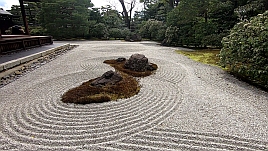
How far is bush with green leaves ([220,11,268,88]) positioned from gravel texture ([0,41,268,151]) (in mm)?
466

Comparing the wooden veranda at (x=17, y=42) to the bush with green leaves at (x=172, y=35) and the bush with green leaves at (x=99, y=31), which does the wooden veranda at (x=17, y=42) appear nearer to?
the bush with green leaves at (x=99, y=31)

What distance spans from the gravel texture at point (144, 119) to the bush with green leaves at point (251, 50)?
0.47 m

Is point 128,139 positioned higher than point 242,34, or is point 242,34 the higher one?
point 242,34

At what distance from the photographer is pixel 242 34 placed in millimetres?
4441

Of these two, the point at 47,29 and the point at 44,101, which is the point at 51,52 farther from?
the point at 47,29

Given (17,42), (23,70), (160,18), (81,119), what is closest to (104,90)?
(81,119)

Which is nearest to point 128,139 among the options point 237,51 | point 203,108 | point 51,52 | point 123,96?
point 123,96

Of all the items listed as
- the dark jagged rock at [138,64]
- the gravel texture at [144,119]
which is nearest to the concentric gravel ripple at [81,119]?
the gravel texture at [144,119]

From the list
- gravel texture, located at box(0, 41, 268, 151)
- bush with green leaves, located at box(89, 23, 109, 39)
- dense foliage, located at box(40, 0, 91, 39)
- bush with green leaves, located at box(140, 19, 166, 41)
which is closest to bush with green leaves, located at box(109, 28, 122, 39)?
bush with green leaves, located at box(89, 23, 109, 39)

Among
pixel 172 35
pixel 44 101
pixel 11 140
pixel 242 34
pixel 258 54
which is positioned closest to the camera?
pixel 11 140

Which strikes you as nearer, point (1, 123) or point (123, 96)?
point (1, 123)

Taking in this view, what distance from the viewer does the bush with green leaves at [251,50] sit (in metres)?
3.83

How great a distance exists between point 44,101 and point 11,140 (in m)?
1.11

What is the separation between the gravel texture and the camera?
2008 millimetres
